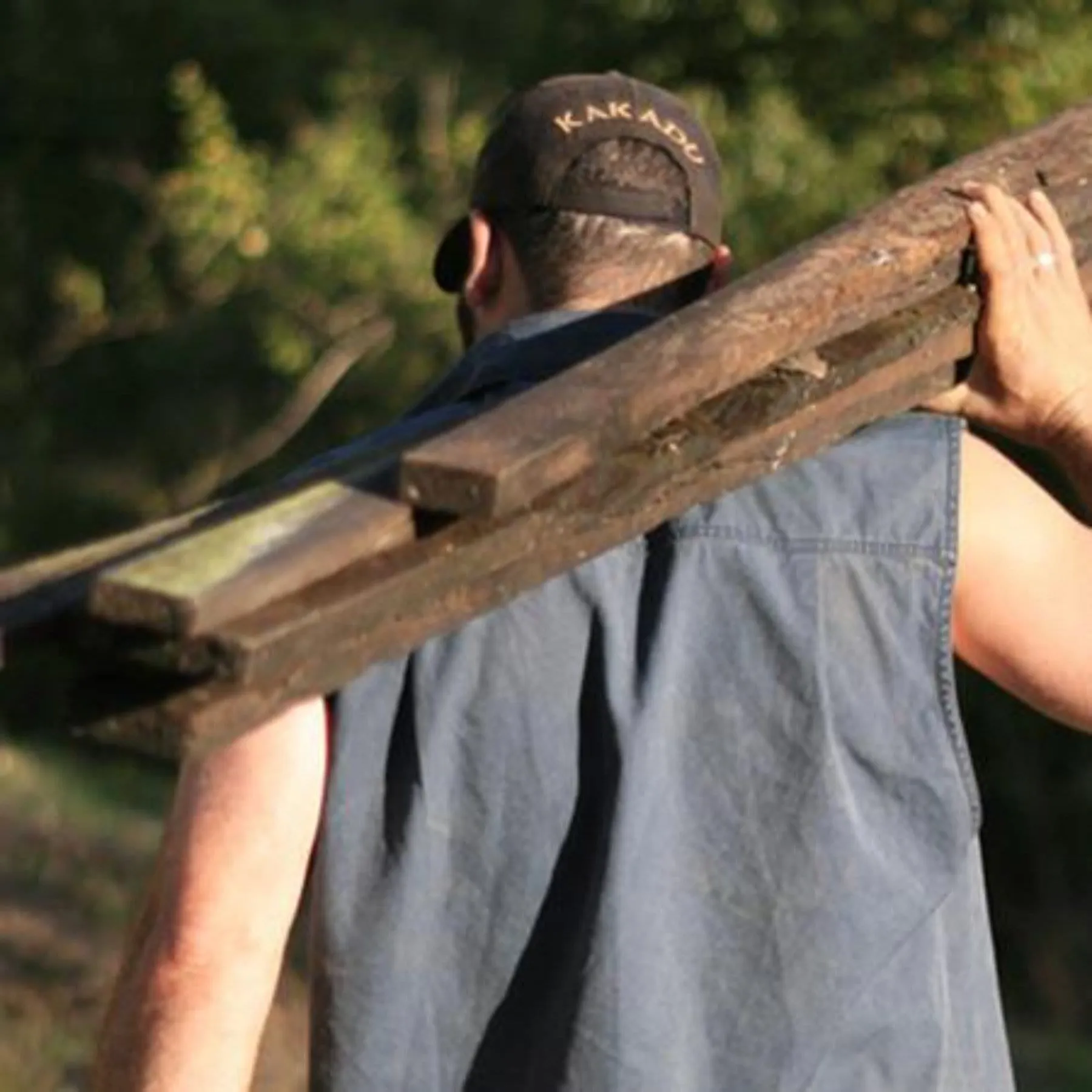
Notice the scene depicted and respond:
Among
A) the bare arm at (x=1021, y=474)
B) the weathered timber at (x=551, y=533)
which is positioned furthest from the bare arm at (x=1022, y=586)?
the weathered timber at (x=551, y=533)

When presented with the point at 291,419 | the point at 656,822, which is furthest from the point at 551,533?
the point at 291,419

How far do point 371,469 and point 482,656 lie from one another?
461 mm

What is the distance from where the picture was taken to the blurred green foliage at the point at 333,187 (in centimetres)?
879

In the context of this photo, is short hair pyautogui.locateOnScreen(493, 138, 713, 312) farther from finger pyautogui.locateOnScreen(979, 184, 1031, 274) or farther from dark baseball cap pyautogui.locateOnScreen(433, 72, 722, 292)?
finger pyautogui.locateOnScreen(979, 184, 1031, 274)

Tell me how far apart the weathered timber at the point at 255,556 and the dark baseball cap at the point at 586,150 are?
731 mm

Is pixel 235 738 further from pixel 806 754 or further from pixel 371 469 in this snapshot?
pixel 806 754

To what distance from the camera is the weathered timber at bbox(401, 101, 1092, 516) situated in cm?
246

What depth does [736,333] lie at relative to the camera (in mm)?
2713

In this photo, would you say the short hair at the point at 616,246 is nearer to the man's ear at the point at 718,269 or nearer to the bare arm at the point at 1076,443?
the man's ear at the point at 718,269

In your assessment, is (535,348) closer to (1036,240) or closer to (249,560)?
(1036,240)

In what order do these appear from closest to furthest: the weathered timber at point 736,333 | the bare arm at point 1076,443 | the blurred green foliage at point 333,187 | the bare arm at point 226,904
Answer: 1. the weathered timber at point 736,333
2. the bare arm at point 226,904
3. the bare arm at point 1076,443
4. the blurred green foliage at point 333,187

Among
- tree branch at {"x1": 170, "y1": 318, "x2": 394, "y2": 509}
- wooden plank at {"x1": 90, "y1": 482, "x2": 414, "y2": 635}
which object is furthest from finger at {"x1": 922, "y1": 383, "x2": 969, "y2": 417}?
tree branch at {"x1": 170, "y1": 318, "x2": 394, "y2": 509}

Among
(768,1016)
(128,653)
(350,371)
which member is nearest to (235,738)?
(128,653)

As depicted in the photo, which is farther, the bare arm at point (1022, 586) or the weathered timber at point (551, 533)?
the bare arm at point (1022, 586)
